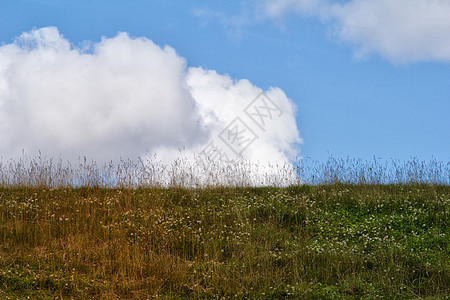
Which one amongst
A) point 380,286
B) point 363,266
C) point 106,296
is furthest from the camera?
point 363,266

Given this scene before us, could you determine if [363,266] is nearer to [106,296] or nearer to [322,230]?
[322,230]

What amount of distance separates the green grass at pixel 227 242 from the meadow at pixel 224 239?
1.3 inches

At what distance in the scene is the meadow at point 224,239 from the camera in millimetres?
8422

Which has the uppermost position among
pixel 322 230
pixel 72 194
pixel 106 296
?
pixel 72 194

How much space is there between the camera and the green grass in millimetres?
8406

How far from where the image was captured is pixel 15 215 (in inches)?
458

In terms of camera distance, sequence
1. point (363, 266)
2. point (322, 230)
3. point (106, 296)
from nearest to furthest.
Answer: point (106, 296)
point (363, 266)
point (322, 230)

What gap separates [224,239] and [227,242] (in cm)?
26

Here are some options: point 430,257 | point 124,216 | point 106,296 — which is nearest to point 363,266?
point 430,257

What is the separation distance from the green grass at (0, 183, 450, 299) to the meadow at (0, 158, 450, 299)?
3 centimetres

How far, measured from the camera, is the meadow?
8.42 metres

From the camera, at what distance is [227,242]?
1028 centimetres

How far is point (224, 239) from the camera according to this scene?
1053 centimetres

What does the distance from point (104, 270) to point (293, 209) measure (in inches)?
219
